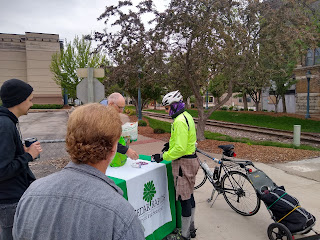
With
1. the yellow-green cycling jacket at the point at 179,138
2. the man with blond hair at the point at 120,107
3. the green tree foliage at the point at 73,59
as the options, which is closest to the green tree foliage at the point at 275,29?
the yellow-green cycling jacket at the point at 179,138

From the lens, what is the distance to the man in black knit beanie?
2031 mm

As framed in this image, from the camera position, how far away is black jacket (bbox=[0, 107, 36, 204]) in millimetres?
2010

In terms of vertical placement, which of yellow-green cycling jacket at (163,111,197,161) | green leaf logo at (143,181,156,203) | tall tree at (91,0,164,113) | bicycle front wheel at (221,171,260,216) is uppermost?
tall tree at (91,0,164,113)

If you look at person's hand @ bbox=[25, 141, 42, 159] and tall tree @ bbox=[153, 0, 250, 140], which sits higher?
tall tree @ bbox=[153, 0, 250, 140]

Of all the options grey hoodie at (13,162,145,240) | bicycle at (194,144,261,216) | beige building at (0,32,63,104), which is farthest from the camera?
beige building at (0,32,63,104)

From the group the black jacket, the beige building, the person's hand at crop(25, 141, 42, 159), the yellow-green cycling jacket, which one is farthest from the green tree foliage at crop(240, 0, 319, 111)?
the beige building

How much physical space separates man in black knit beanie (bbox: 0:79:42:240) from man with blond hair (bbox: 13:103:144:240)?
100 centimetres

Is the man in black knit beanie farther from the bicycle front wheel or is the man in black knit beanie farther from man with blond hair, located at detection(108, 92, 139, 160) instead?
the bicycle front wheel

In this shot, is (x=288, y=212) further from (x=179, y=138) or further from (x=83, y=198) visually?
(x=83, y=198)

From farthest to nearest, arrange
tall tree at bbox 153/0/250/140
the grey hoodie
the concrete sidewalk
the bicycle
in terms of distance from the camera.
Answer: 1. tall tree at bbox 153/0/250/140
2. the bicycle
3. the concrete sidewalk
4. the grey hoodie

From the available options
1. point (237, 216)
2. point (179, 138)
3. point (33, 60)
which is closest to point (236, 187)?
point (237, 216)

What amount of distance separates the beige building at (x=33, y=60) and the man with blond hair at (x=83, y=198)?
56.5 metres

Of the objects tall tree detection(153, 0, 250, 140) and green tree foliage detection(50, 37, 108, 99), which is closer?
tall tree detection(153, 0, 250, 140)

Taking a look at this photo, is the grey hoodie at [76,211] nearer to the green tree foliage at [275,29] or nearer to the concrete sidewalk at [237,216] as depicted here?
the concrete sidewalk at [237,216]
